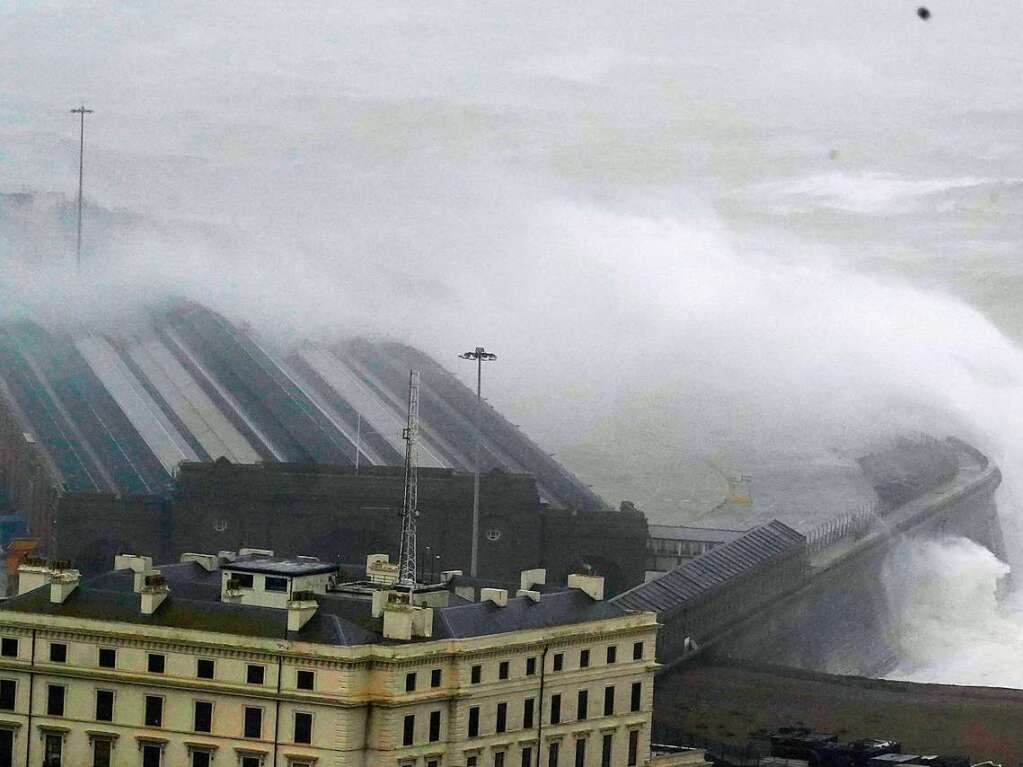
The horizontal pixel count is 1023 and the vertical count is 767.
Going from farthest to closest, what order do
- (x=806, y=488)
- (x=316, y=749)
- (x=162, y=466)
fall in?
(x=806, y=488) → (x=162, y=466) → (x=316, y=749)

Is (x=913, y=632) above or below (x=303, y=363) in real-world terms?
below

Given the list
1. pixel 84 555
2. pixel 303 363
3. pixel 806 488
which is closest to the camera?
pixel 84 555

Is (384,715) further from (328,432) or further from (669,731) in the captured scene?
(328,432)

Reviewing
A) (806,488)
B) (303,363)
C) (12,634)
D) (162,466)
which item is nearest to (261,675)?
(12,634)

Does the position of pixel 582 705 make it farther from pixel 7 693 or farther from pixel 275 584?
pixel 7 693

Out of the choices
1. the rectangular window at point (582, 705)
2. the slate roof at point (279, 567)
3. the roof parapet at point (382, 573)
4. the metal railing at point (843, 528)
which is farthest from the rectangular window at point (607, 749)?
the metal railing at point (843, 528)

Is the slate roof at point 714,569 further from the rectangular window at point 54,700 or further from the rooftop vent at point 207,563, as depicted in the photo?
the rectangular window at point 54,700
